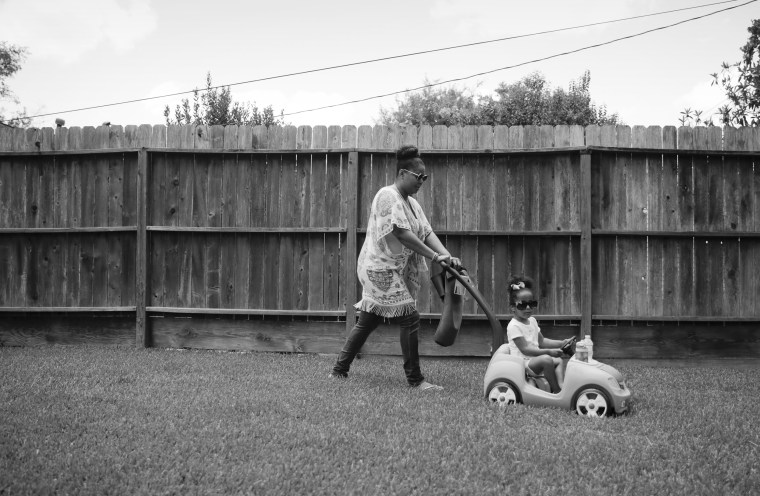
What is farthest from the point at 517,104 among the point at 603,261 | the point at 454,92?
the point at 603,261

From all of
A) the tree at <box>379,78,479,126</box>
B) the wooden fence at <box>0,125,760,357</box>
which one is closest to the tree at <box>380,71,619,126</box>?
the tree at <box>379,78,479,126</box>

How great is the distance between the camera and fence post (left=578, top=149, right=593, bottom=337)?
24.3ft

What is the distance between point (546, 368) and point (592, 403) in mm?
419

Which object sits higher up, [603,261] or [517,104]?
[517,104]

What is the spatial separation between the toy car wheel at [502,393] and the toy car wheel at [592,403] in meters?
0.43

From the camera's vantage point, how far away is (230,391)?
5.20 m

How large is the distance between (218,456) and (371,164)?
15.6 ft

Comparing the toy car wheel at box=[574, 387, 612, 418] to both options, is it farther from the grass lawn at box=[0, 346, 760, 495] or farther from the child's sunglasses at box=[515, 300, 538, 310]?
the child's sunglasses at box=[515, 300, 538, 310]

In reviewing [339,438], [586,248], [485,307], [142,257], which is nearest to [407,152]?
[485,307]

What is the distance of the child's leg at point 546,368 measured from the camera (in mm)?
4922

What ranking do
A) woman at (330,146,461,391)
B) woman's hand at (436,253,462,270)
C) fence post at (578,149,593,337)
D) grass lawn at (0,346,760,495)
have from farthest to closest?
fence post at (578,149,593,337), woman at (330,146,461,391), woman's hand at (436,253,462,270), grass lawn at (0,346,760,495)

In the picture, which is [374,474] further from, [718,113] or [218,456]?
[718,113]

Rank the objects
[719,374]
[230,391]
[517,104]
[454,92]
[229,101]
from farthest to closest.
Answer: [454,92] → [517,104] → [229,101] → [719,374] → [230,391]

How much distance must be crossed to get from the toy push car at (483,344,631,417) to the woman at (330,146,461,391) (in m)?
0.72
